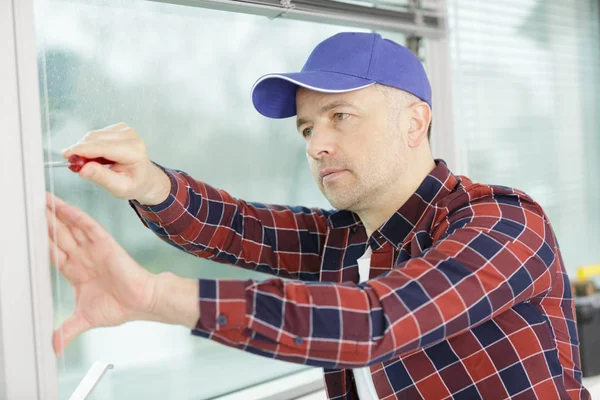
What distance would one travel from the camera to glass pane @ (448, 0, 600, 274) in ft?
6.53

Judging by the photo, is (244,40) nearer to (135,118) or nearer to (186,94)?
(186,94)

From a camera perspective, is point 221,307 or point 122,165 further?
point 122,165

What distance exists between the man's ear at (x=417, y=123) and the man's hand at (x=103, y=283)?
60 cm

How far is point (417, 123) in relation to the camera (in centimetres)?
121

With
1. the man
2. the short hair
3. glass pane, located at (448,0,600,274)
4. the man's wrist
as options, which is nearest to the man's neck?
the man

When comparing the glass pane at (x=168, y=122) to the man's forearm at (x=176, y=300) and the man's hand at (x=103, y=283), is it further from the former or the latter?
the man's forearm at (x=176, y=300)

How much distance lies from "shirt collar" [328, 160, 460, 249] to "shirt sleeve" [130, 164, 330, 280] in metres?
0.22

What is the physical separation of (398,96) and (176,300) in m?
0.62

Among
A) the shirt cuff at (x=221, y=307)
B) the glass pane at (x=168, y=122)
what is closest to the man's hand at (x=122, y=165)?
the glass pane at (x=168, y=122)

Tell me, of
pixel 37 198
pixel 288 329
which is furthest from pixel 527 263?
pixel 37 198

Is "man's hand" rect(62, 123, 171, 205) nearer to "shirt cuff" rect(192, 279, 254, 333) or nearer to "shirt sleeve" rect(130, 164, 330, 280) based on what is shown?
"shirt sleeve" rect(130, 164, 330, 280)

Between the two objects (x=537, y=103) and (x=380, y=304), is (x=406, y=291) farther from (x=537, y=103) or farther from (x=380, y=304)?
(x=537, y=103)

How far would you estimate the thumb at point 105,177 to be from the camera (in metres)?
0.88

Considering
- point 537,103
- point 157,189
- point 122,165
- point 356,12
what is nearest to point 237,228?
point 157,189
